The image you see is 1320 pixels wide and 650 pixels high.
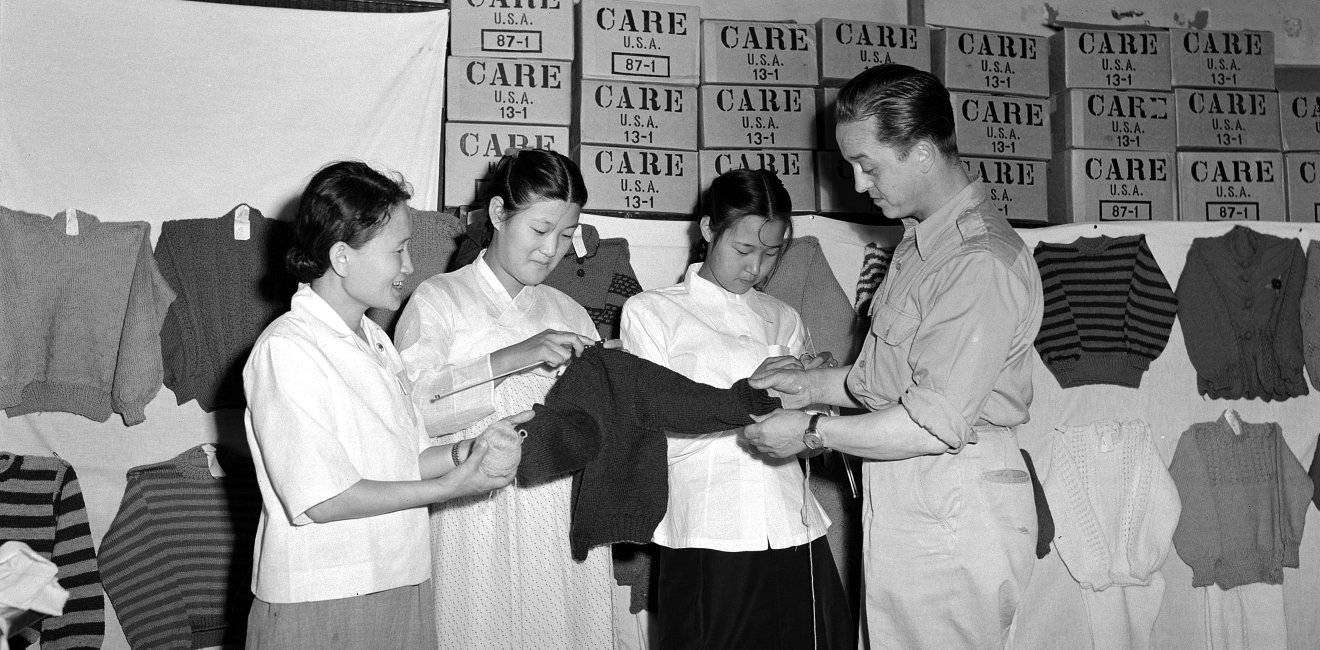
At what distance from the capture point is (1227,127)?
3.95 meters

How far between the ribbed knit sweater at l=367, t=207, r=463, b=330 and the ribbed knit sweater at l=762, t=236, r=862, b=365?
1.09m

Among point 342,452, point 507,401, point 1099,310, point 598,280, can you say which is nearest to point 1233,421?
point 1099,310

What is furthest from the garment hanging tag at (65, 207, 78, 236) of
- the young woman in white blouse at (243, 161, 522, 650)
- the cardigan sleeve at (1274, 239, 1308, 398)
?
the cardigan sleeve at (1274, 239, 1308, 398)

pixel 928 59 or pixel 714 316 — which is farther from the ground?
pixel 928 59

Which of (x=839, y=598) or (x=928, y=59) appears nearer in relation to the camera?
(x=839, y=598)

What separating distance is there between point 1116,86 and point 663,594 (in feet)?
8.88

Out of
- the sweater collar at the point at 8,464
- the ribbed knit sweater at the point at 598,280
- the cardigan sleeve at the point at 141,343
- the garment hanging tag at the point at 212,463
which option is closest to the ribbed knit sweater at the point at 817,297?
the ribbed knit sweater at the point at 598,280

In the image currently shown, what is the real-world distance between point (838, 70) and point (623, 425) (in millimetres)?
1897

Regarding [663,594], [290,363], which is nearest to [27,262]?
[290,363]

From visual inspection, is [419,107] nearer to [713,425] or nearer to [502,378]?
[502,378]

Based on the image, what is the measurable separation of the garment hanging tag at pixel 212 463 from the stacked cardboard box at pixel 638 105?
1453 mm

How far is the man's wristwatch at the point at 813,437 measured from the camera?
204 centimetres

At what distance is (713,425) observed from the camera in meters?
2.25

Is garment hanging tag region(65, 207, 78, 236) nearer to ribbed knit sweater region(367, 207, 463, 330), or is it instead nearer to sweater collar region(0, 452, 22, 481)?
sweater collar region(0, 452, 22, 481)
